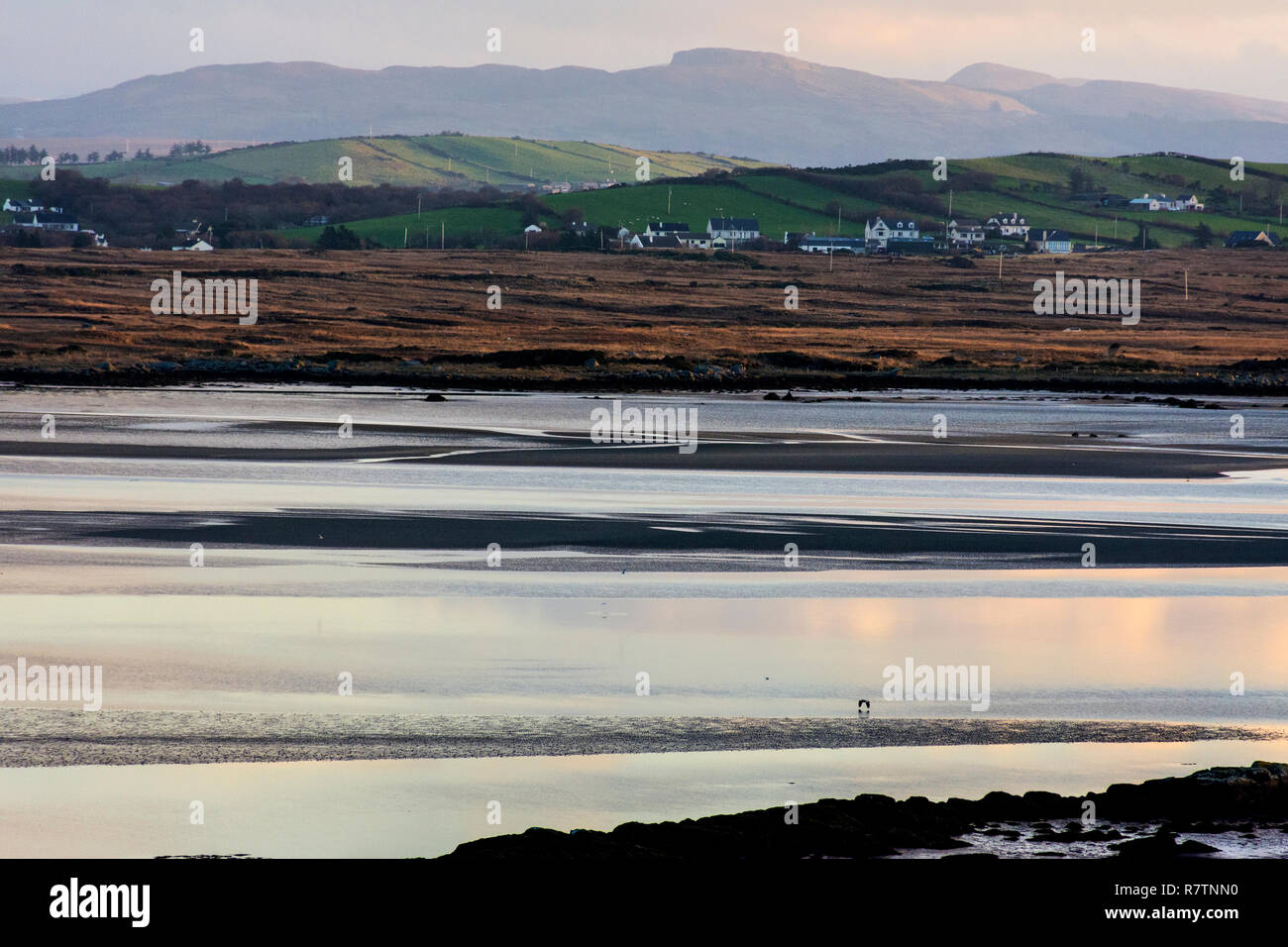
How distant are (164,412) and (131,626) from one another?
89.2ft

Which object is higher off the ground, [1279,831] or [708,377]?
[708,377]

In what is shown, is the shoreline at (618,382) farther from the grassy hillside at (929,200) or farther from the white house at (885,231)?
the white house at (885,231)

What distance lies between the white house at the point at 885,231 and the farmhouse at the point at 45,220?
86.6 meters

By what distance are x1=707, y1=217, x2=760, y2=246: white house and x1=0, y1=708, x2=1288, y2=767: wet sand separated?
14425 centimetres

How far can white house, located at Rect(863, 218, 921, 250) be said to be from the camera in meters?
157

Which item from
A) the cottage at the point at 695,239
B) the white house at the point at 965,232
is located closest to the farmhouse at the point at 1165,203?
the white house at the point at 965,232

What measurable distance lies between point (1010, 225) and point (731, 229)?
102ft

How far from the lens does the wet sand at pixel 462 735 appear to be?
34.9ft

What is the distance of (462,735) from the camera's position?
11234mm

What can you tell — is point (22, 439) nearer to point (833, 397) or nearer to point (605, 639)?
point (605, 639)

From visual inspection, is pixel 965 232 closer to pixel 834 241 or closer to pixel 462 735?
pixel 834 241
